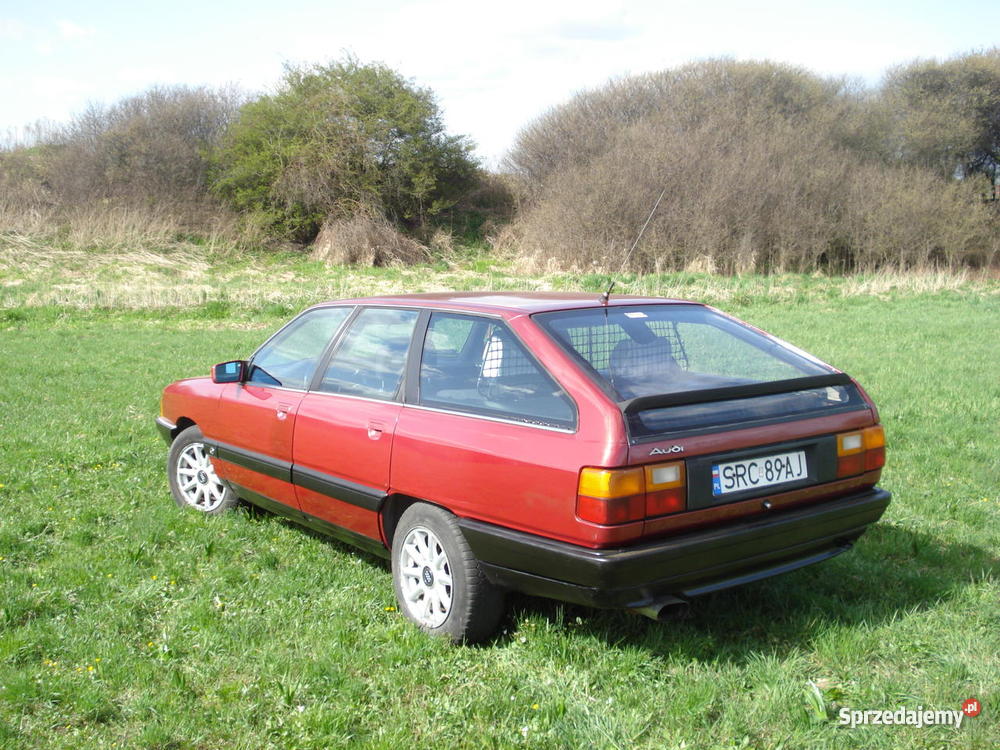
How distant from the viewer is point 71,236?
26.9 metres

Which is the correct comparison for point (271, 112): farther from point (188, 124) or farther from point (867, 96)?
point (867, 96)

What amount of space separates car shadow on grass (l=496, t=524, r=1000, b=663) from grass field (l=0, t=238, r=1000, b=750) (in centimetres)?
1

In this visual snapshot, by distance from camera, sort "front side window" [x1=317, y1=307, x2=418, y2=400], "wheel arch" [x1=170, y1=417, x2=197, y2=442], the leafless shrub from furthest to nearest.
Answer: the leafless shrub → "wheel arch" [x1=170, y1=417, x2=197, y2=442] → "front side window" [x1=317, y1=307, x2=418, y2=400]

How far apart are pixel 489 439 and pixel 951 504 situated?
3548 mm

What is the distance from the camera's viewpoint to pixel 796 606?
13.4 feet

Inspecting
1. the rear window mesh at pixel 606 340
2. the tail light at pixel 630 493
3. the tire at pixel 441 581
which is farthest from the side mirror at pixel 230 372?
the tail light at pixel 630 493

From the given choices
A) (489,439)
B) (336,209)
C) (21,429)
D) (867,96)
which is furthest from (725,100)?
(489,439)

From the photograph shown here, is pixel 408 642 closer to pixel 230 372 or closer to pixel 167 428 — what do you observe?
pixel 230 372

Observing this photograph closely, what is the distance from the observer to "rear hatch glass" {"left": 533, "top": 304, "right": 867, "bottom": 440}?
344 centimetres

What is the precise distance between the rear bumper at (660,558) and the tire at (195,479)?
2.58 metres

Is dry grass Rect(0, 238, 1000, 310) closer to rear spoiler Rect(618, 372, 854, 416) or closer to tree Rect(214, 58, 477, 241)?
tree Rect(214, 58, 477, 241)

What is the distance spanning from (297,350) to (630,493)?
256cm

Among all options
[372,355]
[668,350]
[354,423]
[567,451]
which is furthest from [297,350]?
[567,451]

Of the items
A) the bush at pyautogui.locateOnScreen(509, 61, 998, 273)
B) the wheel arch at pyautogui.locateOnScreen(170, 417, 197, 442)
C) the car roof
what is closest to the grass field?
the wheel arch at pyautogui.locateOnScreen(170, 417, 197, 442)
